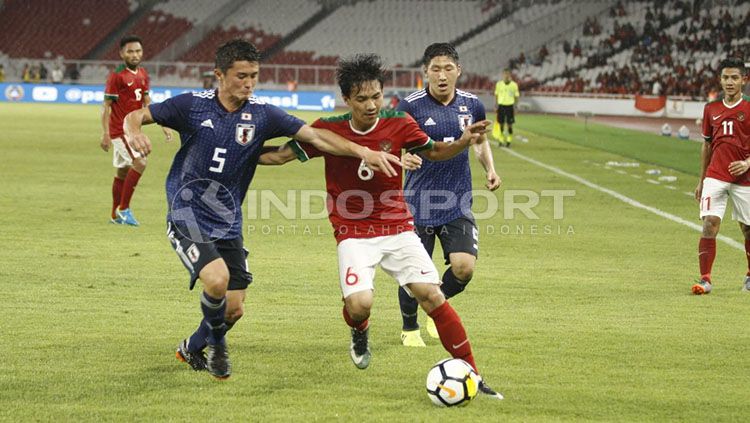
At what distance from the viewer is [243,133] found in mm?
6590

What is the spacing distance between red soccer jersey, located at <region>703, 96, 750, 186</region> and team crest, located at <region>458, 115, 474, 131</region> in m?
3.31

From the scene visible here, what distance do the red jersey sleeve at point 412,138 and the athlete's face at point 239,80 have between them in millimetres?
994

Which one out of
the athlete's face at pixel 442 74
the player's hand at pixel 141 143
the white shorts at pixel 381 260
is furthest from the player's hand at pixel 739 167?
the player's hand at pixel 141 143

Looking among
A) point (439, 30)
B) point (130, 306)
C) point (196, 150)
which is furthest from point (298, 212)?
point (439, 30)

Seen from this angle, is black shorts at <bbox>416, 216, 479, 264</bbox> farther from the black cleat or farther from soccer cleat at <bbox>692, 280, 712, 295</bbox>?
soccer cleat at <bbox>692, 280, 712, 295</bbox>

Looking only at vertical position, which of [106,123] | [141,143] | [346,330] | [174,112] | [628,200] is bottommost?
[628,200]

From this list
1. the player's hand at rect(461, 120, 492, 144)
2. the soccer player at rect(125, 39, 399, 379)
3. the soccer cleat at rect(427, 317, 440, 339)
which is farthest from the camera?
the soccer cleat at rect(427, 317, 440, 339)

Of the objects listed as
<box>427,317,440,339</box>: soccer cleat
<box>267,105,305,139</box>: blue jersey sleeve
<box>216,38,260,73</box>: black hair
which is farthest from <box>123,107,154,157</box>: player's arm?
<box>427,317,440,339</box>: soccer cleat

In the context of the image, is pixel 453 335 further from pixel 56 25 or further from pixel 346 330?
pixel 56 25

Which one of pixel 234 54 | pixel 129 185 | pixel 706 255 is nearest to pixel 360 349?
pixel 234 54

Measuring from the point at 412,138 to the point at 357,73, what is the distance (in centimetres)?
60

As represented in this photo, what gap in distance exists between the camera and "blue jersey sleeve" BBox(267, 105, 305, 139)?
6.61 m

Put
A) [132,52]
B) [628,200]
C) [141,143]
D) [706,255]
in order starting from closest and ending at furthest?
[141,143]
[706,255]
[132,52]
[628,200]

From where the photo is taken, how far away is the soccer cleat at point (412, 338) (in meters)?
7.67
